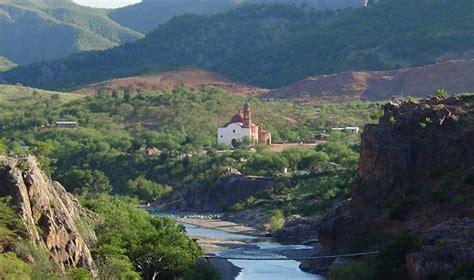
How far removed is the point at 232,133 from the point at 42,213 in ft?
369

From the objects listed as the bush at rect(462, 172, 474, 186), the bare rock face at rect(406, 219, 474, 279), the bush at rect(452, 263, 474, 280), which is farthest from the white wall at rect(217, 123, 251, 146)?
the bush at rect(452, 263, 474, 280)

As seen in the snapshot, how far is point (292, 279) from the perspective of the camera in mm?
78812

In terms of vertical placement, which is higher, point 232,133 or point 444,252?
point 444,252

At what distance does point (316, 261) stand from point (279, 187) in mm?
49953

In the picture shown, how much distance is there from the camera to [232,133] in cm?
16988

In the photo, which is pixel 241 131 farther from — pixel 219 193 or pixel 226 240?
pixel 226 240

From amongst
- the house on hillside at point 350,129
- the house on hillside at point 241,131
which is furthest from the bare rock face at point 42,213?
the house on hillside at point 350,129

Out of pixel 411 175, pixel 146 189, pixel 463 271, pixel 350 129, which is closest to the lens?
pixel 463 271

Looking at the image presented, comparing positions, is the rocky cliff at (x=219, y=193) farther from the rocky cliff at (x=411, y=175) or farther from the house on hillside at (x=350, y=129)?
the rocky cliff at (x=411, y=175)

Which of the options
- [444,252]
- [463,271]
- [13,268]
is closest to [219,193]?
[444,252]

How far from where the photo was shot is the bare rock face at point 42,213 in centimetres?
5653

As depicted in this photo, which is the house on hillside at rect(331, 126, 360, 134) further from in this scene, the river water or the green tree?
the river water

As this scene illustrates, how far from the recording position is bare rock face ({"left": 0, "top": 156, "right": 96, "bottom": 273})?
56.5 meters

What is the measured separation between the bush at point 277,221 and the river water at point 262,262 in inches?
87.3
